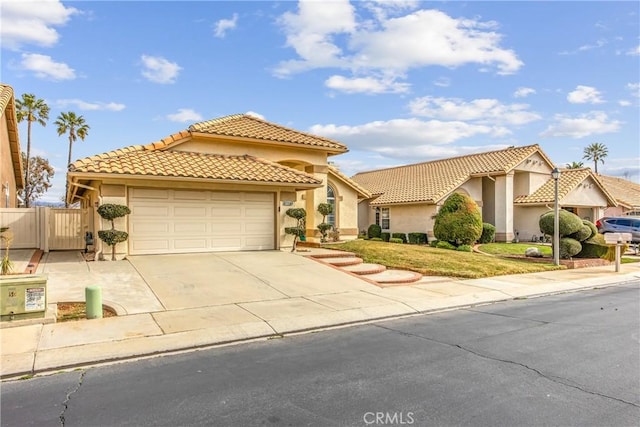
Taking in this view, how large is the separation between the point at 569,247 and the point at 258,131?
1481 cm

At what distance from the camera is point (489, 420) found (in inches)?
170

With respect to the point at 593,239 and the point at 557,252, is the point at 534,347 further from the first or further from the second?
the point at 593,239

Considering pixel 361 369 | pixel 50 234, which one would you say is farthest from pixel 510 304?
pixel 50 234

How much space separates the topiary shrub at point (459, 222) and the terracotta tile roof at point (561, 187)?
6.64 metres

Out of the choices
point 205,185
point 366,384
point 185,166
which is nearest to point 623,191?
point 205,185

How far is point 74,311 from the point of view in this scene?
870 cm

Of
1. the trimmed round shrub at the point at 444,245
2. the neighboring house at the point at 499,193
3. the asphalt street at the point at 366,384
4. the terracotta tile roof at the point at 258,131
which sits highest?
the terracotta tile roof at the point at 258,131

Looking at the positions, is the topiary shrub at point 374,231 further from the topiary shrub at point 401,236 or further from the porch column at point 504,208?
the porch column at point 504,208

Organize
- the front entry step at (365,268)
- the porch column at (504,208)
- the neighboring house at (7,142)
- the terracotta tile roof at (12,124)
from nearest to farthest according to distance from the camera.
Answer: the front entry step at (365,268), the terracotta tile roof at (12,124), the neighboring house at (7,142), the porch column at (504,208)

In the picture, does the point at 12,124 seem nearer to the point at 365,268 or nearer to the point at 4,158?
the point at 4,158

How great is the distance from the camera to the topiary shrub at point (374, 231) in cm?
2895

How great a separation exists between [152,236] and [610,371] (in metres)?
13.3

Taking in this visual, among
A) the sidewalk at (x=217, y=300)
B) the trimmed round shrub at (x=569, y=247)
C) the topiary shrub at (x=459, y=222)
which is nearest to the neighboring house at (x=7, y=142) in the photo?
the sidewalk at (x=217, y=300)

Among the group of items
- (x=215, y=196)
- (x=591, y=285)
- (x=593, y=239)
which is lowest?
(x=591, y=285)
